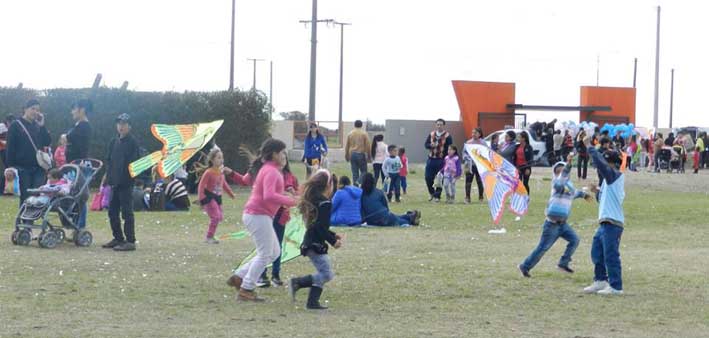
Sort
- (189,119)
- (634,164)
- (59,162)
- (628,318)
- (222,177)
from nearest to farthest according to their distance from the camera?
(628,318) → (222,177) → (59,162) → (189,119) → (634,164)

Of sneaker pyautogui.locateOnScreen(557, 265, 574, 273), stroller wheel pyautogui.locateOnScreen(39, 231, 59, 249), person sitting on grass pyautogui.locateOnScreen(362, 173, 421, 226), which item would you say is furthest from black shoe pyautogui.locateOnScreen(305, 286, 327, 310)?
person sitting on grass pyautogui.locateOnScreen(362, 173, 421, 226)

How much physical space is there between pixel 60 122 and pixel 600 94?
39237 millimetres

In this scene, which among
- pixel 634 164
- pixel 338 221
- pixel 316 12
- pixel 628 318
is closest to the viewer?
pixel 628 318

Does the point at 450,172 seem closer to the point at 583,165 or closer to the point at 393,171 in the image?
the point at 393,171

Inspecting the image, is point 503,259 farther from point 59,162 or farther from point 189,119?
point 189,119

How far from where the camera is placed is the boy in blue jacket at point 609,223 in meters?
11.0

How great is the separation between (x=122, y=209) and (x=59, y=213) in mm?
892

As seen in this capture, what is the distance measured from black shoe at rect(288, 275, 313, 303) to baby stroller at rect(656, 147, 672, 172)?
37.4 m

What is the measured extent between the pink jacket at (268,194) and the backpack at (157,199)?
37.0 ft

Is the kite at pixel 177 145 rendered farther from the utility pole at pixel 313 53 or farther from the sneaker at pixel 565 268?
the utility pole at pixel 313 53

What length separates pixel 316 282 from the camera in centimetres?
1004

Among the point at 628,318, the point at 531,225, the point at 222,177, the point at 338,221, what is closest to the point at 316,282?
the point at 628,318

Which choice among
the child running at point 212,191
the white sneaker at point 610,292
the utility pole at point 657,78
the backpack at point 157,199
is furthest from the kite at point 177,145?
the utility pole at point 657,78

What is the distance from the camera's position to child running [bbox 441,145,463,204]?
24.7m
